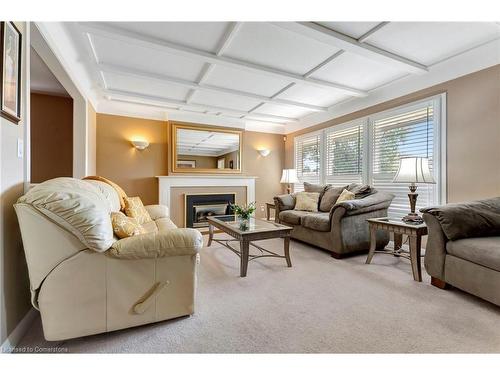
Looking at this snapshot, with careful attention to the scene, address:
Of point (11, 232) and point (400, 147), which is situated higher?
point (400, 147)

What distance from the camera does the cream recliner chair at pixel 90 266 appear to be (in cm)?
129

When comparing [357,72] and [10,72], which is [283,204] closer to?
[357,72]

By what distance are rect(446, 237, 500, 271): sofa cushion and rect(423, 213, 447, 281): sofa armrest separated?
0.18ft

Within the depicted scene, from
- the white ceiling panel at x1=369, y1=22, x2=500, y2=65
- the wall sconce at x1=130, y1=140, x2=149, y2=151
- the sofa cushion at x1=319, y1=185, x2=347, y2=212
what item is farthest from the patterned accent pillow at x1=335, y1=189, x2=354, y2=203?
the wall sconce at x1=130, y1=140, x2=149, y2=151

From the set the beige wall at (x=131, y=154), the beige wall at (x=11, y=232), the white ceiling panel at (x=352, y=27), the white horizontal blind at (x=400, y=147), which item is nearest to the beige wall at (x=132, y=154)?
the beige wall at (x=131, y=154)

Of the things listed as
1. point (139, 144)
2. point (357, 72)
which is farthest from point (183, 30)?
point (139, 144)

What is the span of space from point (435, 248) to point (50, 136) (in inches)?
204

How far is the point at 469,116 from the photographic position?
8.93ft

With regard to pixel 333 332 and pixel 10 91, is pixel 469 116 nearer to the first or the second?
pixel 333 332

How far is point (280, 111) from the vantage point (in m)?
4.83

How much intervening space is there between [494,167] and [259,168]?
157 inches

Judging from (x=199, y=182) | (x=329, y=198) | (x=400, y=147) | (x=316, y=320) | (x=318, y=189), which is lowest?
(x=316, y=320)

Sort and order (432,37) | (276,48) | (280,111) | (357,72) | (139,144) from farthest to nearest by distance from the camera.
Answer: (280,111) < (139,144) < (357,72) < (276,48) < (432,37)

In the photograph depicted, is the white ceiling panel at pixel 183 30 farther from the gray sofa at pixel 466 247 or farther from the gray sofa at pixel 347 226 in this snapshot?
the gray sofa at pixel 466 247
